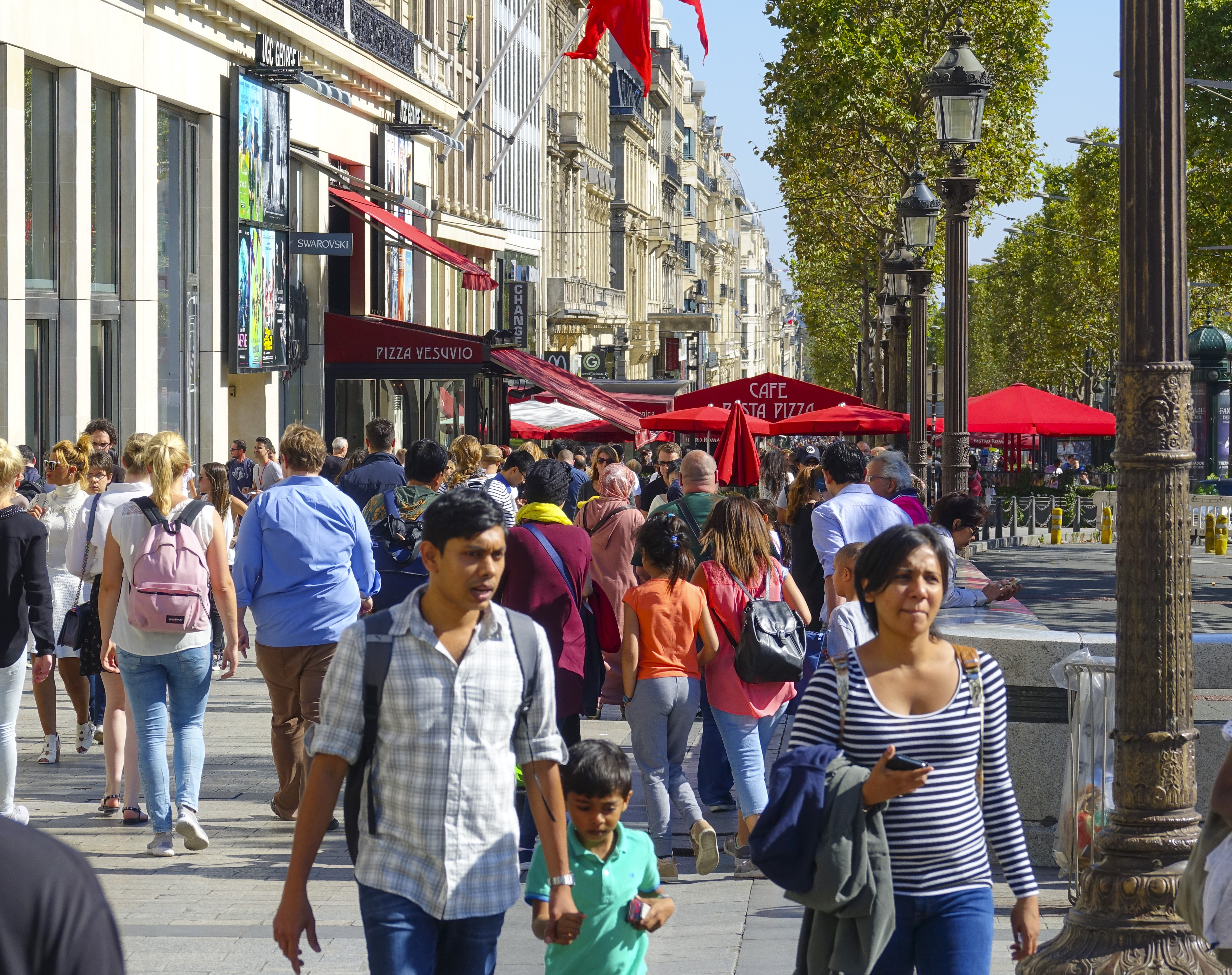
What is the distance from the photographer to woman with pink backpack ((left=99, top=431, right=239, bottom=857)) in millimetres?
7492

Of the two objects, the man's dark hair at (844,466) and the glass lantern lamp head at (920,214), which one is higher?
the glass lantern lamp head at (920,214)

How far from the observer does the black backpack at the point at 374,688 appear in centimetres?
389

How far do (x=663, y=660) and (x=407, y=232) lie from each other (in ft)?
72.3

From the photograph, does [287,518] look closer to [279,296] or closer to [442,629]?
[442,629]

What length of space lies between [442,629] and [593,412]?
25.5 meters

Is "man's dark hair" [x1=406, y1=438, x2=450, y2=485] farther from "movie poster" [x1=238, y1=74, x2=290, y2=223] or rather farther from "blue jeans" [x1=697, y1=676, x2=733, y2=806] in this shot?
"movie poster" [x1=238, y1=74, x2=290, y2=223]

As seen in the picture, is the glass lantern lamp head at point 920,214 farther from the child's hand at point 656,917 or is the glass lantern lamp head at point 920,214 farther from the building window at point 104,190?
the child's hand at point 656,917

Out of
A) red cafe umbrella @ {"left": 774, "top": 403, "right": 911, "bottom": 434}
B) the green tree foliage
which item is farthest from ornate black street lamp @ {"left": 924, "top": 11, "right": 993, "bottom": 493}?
the green tree foliage

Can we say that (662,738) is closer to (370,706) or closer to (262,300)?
(370,706)

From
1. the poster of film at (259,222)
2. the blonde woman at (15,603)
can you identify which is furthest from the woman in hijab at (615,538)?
the poster of film at (259,222)

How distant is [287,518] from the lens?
7.82 m

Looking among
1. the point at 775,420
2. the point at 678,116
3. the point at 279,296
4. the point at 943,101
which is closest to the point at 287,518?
the point at 943,101

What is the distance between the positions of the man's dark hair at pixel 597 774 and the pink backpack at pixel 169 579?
339cm

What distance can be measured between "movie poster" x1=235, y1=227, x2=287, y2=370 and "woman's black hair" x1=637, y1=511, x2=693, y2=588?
17.1 metres
